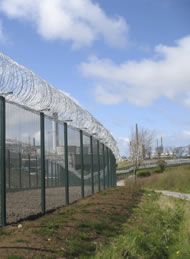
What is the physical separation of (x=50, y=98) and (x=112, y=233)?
3229 mm

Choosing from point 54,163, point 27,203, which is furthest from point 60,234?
point 54,163

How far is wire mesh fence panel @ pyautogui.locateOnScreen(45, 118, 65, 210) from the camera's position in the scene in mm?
8758

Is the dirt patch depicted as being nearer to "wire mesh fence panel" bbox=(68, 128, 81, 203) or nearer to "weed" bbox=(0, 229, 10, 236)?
"weed" bbox=(0, 229, 10, 236)

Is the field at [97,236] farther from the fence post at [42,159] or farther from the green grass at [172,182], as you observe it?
the green grass at [172,182]

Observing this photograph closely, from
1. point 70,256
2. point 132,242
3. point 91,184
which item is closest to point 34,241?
point 70,256

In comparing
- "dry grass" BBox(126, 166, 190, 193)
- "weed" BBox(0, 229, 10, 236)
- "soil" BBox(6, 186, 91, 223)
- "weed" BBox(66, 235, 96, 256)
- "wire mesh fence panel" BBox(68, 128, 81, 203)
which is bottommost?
"dry grass" BBox(126, 166, 190, 193)

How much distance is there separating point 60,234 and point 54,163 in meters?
5.07

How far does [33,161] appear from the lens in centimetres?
881

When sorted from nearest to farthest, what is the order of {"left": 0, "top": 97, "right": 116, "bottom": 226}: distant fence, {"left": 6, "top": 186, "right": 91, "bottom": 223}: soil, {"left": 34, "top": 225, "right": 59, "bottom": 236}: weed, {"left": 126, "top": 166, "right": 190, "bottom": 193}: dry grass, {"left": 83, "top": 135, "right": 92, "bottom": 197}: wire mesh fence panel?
{"left": 34, "top": 225, "right": 59, "bottom": 236}: weed < {"left": 0, "top": 97, "right": 116, "bottom": 226}: distant fence < {"left": 6, "top": 186, "right": 91, "bottom": 223}: soil < {"left": 83, "top": 135, "right": 92, "bottom": 197}: wire mesh fence panel < {"left": 126, "top": 166, "right": 190, "bottom": 193}: dry grass

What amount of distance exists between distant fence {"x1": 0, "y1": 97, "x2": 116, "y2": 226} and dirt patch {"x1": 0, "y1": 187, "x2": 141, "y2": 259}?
A: 49 cm

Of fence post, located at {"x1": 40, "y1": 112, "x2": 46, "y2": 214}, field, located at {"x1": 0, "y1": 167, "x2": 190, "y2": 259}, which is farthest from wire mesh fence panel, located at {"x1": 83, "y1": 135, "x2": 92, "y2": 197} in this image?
fence post, located at {"x1": 40, "y1": 112, "x2": 46, "y2": 214}

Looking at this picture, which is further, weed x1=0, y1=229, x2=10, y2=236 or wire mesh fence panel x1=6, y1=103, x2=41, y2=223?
wire mesh fence panel x1=6, y1=103, x2=41, y2=223

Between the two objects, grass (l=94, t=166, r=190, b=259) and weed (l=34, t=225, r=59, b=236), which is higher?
weed (l=34, t=225, r=59, b=236)

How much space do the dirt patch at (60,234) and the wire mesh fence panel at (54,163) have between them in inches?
47.3
